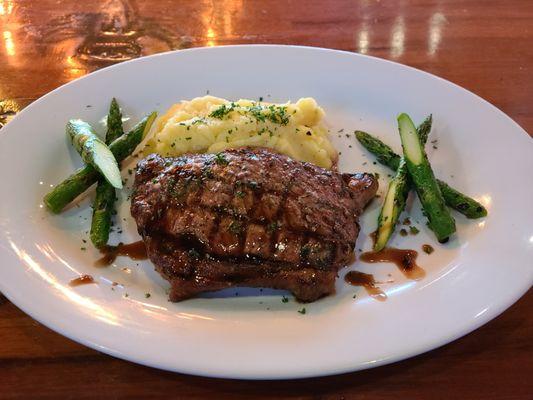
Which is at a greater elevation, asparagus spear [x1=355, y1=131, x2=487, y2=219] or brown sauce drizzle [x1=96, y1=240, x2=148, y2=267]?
asparagus spear [x1=355, y1=131, x2=487, y2=219]

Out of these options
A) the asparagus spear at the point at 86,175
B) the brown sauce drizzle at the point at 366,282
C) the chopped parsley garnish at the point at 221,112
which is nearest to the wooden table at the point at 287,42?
the brown sauce drizzle at the point at 366,282

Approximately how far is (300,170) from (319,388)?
1842mm

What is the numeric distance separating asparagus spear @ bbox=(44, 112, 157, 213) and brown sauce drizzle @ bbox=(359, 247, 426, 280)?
261 cm

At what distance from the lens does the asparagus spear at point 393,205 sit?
415cm

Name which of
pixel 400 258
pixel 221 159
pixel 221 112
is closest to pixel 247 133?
pixel 221 112

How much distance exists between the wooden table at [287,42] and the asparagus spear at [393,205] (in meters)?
1.07

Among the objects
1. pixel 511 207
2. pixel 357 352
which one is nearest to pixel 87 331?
pixel 357 352

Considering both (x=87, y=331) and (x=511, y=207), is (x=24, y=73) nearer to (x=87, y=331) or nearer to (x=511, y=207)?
(x=87, y=331)

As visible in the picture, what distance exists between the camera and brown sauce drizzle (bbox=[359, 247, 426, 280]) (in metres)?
3.90

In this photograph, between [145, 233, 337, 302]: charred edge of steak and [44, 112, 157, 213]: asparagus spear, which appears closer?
[145, 233, 337, 302]: charred edge of steak

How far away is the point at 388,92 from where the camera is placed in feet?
17.5

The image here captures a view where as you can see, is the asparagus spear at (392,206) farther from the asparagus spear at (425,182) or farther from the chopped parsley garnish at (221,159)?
the chopped parsley garnish at (221,159)

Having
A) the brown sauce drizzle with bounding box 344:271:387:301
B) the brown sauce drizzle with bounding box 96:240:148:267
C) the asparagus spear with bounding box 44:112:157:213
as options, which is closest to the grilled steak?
the brown sauce drizzle with bounding box 344:271:387:301

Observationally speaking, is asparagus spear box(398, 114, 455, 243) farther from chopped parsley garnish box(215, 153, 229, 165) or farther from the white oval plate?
chopped parsley garnish box(215, 153, 229, 165)
